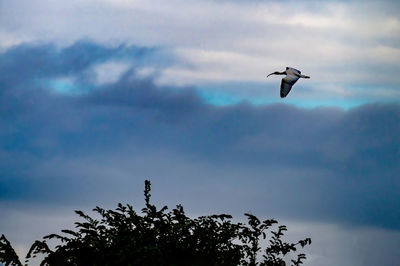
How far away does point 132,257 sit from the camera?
17.2 meters

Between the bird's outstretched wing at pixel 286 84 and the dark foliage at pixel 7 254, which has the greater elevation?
the bird's outstretched wing at pixel 286 84

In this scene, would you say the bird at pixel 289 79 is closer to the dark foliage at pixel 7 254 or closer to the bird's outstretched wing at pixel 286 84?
the bird's outstretched wing at pixel 286 84

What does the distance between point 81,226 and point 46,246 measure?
4.15ft

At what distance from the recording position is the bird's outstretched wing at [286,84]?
25.4 m

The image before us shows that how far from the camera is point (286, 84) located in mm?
25766

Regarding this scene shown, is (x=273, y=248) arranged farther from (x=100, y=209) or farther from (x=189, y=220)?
(x=100, y=209)

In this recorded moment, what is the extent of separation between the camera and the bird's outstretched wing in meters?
25.4

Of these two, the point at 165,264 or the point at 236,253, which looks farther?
the point at 236,253

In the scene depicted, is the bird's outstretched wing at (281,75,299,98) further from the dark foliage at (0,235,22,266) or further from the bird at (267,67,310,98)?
the dark foliage at (0,235,22,266)

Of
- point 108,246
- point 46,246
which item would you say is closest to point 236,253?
point 108,246

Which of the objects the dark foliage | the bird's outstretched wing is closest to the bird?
the bird's outstretched wing

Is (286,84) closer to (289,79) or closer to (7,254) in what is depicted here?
(289,79)

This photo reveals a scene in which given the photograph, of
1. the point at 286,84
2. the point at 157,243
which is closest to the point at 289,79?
the point at 286,84

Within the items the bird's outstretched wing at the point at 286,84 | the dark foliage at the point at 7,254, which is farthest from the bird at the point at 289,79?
the dark foliage at the point at 7,254
